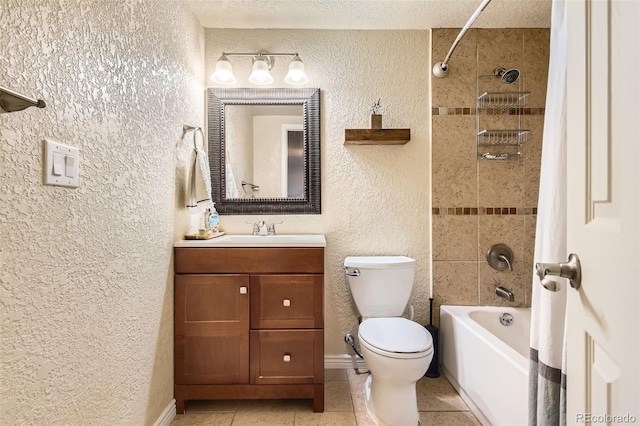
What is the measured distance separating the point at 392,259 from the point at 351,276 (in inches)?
11.5

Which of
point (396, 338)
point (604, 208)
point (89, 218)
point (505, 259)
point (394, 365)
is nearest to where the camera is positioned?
point (604, 208)

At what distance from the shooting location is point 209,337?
169 centimetres

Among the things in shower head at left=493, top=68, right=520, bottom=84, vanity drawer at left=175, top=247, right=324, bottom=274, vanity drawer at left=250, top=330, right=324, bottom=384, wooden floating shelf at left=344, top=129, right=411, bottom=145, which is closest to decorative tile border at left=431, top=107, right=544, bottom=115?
shower head at left=493, top=68, right=520, bottom=84

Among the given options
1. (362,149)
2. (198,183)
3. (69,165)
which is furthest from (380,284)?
(69,165)

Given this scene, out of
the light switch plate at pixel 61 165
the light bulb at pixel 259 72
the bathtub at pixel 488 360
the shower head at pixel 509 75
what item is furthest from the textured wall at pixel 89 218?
the shower head at pixel 509 75

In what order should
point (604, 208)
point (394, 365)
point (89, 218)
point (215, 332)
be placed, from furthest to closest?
point (215, 332)
point (394, 365)
point (89, 218)
point (604, 208)

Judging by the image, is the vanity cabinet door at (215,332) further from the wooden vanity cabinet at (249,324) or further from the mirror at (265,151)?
the mirror at (265,151)

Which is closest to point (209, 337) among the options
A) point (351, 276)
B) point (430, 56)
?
point (351, 276)

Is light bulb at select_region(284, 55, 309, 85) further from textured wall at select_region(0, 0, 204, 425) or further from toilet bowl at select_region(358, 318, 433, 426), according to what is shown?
toilet bowl at select_region(358, 318, 433, 426)

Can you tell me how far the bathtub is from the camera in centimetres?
138

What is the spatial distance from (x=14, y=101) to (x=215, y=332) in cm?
133

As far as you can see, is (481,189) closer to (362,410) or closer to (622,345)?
(362,410)

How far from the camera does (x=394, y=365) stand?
1484mm

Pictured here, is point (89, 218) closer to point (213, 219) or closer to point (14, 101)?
point (14, 101)
